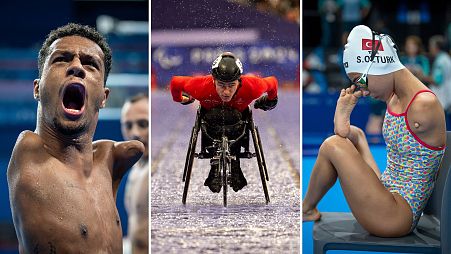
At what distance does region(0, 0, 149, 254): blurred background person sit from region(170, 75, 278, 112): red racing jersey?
423mm

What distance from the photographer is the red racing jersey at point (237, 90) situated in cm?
226

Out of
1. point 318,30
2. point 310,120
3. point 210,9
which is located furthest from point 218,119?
point 318,30

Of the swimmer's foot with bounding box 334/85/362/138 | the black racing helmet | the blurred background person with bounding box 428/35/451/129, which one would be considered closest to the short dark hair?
the black racing helmet

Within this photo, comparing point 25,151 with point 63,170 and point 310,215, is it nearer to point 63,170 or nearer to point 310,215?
point 63,170

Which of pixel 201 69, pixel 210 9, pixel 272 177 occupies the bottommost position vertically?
pixel 272 177

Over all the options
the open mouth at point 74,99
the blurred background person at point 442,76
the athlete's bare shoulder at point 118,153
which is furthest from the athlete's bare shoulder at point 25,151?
the blurred background person at point 442,76

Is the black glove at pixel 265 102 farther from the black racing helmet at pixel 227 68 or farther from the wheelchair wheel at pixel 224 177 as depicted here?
the wheelchair wheel at pixel 224 177

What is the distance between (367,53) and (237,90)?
0.59m

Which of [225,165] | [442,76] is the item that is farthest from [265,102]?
[442,76]

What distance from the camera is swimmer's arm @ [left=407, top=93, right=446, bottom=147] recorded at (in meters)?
2.63

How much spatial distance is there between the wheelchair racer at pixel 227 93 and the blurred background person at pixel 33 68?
1.45 feet

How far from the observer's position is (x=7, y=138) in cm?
453

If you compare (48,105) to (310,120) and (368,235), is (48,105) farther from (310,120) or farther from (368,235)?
(310,120)

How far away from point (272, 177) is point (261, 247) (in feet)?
0.72
